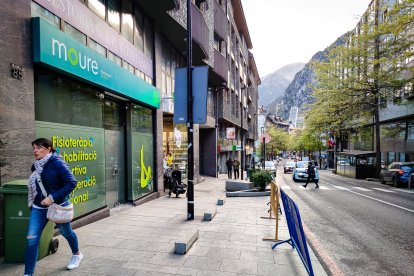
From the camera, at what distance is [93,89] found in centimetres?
741

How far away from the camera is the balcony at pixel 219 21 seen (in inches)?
839

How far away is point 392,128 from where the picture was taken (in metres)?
33.4

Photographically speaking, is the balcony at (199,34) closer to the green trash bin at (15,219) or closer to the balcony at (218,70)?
the balcony at (218,70)

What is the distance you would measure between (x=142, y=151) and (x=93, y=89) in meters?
3.40

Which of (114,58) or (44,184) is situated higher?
(114,58)

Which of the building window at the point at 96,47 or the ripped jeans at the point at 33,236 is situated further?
the building window at the point at 96,47

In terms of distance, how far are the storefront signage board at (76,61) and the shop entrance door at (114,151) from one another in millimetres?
693

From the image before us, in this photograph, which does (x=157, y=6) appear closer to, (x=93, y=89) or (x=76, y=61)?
(x=93, y=89)

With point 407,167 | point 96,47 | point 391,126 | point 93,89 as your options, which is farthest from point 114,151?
point 391,126

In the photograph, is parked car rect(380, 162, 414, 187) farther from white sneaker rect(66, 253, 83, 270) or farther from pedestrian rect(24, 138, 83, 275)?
pedestrian rect(24, 138, 83, 275)

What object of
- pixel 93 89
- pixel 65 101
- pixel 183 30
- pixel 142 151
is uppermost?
pixel 183 30

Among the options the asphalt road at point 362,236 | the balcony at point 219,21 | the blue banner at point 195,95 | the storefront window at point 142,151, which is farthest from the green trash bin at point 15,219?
the balcony at point 219,21

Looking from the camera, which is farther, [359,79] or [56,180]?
[359,79]

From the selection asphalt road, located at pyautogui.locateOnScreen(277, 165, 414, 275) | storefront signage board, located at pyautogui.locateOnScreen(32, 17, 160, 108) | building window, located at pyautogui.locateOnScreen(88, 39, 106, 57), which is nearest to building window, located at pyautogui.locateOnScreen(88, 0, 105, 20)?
building window, located at pyautogui.locateOnScreen(88, 39, 106, 57)
